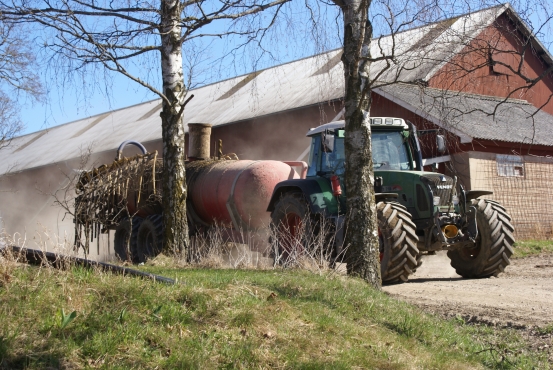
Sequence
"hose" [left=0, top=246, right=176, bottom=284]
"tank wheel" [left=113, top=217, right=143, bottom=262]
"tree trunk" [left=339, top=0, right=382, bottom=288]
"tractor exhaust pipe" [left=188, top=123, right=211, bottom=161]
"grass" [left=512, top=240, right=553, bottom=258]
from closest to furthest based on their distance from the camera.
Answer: "hose" [left=0, top=246, right=176, bottom=284] → "tree trunk" [left=339, top=0, right=382, bottom=288] → "grass" [left=512, top=240, right=553, bottom=258] → "tank wheel" [left=113, top=217, right=143, bottom=262] → "tractor exhaust pipe" [left=188, top=123, right=211, bottom=161]

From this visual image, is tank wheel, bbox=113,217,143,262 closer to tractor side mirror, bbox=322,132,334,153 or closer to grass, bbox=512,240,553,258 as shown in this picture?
tractor side mirror, bbox=322,132,334,153

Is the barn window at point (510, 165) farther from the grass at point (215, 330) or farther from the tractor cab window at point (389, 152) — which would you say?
the grass at point (215, 330)

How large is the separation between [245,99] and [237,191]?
14.6m

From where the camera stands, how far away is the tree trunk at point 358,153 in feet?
26.8

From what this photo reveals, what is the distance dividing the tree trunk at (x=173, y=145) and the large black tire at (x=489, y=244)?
467 centimetres

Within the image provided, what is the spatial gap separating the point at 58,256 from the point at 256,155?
59.4 feet

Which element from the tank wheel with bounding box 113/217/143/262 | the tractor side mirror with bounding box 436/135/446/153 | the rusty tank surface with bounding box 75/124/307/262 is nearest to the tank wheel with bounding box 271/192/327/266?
the rusty tank surface with bounding box 75/124/307/262

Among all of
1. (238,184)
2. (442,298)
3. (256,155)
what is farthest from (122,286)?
(256,155)

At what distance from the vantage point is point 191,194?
48.5 feet

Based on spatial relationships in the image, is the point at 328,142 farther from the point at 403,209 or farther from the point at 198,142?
the point at 198,142

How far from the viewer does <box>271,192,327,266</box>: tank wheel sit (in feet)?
33.6

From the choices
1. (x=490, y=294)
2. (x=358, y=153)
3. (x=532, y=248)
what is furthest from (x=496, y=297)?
(x=532, y=248)

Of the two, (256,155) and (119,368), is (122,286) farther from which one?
(256,155)

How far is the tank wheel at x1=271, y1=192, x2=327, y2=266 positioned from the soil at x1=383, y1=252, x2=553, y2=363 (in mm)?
1385
